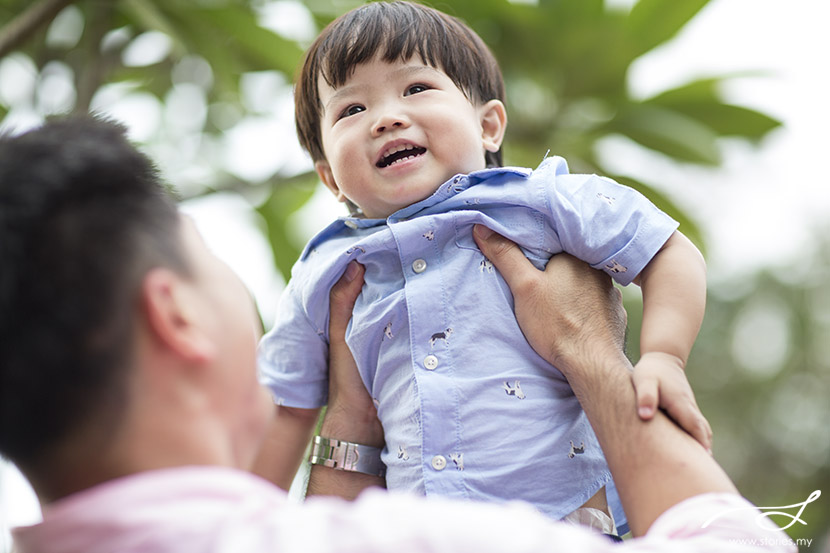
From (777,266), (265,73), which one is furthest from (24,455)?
(777,266)

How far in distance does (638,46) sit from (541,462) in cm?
251

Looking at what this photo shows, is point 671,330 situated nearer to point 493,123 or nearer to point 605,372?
point 605,372

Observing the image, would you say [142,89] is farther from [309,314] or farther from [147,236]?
[147,236]

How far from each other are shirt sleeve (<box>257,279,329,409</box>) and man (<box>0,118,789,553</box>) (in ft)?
1.87

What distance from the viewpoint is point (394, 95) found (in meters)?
1.49

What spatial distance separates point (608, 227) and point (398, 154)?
391 mm

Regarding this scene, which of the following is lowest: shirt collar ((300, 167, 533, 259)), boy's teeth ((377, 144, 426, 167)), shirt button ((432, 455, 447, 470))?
shirt button ((432, 455, 447, 470))

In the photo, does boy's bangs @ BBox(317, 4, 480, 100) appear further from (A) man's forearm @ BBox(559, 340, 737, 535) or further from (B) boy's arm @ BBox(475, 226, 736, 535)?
(A) man's forearm @ BBox(559, 340, 737, 535)

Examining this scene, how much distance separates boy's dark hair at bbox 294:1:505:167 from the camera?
1.51 m

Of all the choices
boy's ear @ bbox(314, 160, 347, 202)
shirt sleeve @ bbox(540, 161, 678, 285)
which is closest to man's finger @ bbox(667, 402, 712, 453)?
shirt sleeve @ bbox(540, 161, 678, 285)

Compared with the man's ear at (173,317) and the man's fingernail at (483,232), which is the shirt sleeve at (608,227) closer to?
the man's fingernail at (483,232)

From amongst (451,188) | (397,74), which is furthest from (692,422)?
(397,74)

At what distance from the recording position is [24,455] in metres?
0.81

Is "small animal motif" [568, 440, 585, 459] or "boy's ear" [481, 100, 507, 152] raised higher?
"boy's ear" [481, 100, 507, 152]
